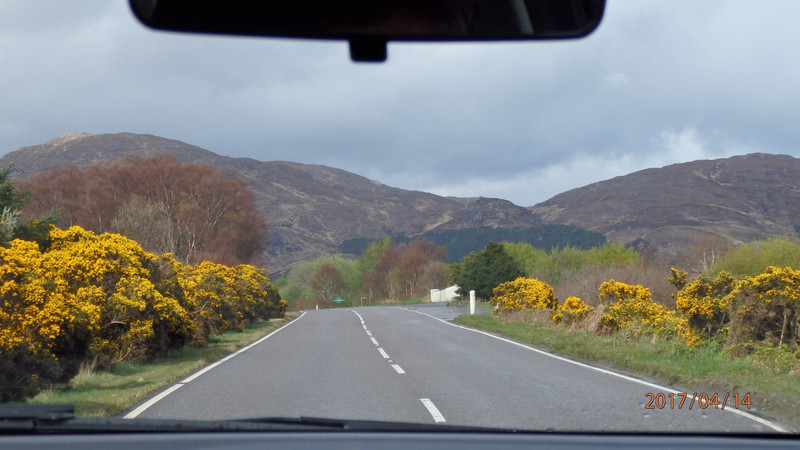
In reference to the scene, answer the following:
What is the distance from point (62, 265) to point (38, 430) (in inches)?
415

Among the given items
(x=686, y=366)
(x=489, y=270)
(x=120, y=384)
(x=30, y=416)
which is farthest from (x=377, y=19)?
(x=489, y=270)

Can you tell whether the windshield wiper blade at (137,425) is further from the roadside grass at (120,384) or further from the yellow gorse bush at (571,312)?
the yellow gorse bush at (571,312)

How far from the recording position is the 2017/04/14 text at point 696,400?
30.5 feet

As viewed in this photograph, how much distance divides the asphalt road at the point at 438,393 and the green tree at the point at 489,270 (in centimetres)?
4799

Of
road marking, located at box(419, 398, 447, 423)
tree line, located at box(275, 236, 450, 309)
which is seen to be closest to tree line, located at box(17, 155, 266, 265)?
road marking, located at box(419, 398, 447, 423)

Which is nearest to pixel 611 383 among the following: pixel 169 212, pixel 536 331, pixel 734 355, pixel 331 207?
pixel 734 355

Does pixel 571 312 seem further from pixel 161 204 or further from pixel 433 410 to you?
pixel 161 204

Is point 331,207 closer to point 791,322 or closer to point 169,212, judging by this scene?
point 169,212

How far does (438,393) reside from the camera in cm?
1072

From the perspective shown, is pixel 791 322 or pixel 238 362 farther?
pixel 238 362

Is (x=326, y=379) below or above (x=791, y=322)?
below

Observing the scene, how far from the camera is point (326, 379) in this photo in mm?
12523

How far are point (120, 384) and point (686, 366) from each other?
9689 millimetres

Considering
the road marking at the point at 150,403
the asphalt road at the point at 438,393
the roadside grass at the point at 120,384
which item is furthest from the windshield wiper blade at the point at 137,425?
the roadside grass at the point at 120,384
